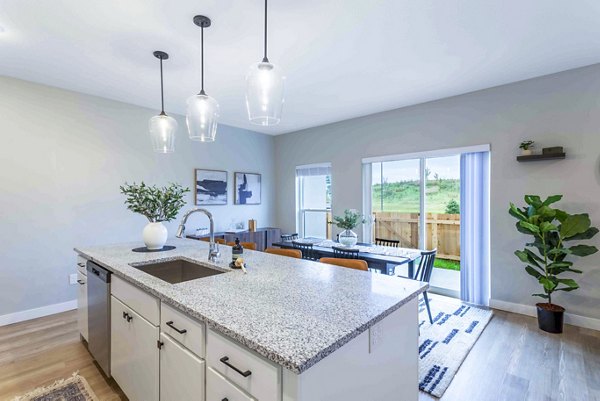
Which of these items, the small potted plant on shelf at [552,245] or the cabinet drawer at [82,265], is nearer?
A: the cabinet drawer at [82,265]

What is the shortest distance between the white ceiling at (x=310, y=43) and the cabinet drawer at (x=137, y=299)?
77.7 inches

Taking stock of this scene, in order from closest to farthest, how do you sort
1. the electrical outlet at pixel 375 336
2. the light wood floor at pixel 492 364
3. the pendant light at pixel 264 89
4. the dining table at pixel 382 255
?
the electrical outlet at pixel 375 336, the pendant light at pixel 264 89, the light wood floor at pixel 492 364, the dining table at pixel 382 255

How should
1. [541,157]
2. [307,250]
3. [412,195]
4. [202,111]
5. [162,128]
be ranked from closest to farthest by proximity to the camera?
[202,111] → [162,128] → [541,157] → [307,250] → [412,195]

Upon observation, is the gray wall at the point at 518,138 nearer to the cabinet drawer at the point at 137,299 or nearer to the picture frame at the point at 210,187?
the picture frame at the point at 210,187

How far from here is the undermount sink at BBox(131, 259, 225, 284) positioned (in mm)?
2197

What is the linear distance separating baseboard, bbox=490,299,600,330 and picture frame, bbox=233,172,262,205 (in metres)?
4.19

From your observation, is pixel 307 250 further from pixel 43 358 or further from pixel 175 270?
pixel 43 358

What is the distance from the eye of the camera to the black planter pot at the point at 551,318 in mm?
2893

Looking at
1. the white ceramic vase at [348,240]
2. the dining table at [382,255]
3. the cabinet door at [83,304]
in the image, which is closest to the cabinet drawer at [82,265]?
the cabinet door at [83,304]

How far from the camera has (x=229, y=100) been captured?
157 inches

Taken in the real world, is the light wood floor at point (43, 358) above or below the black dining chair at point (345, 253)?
below

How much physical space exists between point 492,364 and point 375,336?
1957mm

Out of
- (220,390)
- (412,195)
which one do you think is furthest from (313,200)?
(220,390)

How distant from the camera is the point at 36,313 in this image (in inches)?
135
